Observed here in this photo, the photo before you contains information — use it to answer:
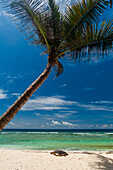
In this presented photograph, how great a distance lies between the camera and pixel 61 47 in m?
5.41

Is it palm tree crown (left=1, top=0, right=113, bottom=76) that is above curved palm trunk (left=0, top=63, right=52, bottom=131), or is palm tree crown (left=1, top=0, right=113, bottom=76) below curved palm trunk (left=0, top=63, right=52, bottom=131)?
above

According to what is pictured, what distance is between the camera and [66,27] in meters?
5.04

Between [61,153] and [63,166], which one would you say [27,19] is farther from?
[61,153]

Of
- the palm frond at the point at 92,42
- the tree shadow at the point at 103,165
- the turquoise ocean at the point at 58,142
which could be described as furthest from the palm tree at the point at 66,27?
the turquoise ocean at the point at 58,142

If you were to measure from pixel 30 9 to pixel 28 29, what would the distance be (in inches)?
26.5

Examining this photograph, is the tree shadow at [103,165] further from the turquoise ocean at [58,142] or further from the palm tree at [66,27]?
the turquoise ocean at [58,142]

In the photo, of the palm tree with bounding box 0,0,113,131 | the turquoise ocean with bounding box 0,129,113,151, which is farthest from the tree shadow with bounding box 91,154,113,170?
the turquoise ocean with bounding box 0,129,113,151

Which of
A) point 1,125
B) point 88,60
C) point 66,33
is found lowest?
point 1,125

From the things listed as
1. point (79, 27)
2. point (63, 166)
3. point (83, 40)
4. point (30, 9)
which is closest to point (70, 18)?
point (79, 27)

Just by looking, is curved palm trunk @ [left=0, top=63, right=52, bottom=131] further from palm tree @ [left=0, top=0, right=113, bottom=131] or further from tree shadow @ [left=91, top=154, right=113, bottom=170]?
tree shadow @ [left=91, top=154, right=113, bottom=170]

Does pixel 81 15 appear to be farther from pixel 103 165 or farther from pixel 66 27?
pixel 103 165

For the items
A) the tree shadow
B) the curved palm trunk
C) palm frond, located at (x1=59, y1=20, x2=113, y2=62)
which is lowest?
the tree shadow

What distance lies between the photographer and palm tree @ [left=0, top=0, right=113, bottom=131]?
4.55 meters

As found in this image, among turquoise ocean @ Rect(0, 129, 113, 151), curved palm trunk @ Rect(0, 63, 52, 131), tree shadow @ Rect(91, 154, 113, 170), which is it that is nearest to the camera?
curved palm trunk @ Rect(0, 63, 52, 131)
